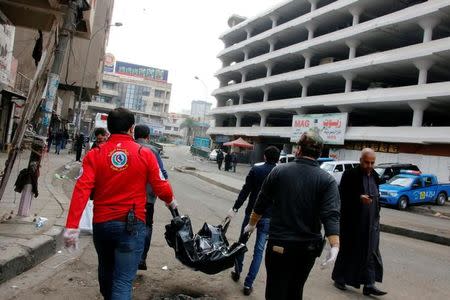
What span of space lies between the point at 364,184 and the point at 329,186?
8.06ft

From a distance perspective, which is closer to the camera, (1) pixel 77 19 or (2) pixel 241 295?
(2) pixel 241 295

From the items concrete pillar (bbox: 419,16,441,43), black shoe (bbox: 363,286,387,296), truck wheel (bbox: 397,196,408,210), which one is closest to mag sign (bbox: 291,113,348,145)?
concrete pillar (bbox: 419,16,441,43)

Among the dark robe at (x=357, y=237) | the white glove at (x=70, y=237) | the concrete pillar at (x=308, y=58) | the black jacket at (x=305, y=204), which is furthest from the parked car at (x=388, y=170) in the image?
the white glove at (x=70, y=237)

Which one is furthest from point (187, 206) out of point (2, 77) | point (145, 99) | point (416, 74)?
point (145, 99)

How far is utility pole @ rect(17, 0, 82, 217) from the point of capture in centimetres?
712

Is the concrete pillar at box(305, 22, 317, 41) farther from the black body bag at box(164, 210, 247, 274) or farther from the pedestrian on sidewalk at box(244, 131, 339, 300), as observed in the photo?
the pedestrian on sidewalk at box(244, 131, 339, 300)

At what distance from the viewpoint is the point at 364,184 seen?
5773mm

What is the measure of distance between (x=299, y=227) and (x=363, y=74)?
121 ft

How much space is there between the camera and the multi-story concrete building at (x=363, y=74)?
30.1 m

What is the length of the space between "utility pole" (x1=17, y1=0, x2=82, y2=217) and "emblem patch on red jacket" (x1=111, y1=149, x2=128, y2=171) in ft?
13.7

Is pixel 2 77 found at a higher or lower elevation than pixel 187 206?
higher

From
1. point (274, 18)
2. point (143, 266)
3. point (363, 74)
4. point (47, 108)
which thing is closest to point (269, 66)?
point (274, 18)

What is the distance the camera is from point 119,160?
11.2 ft

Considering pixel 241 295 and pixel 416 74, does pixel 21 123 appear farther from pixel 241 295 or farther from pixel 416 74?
pixel 416 74
